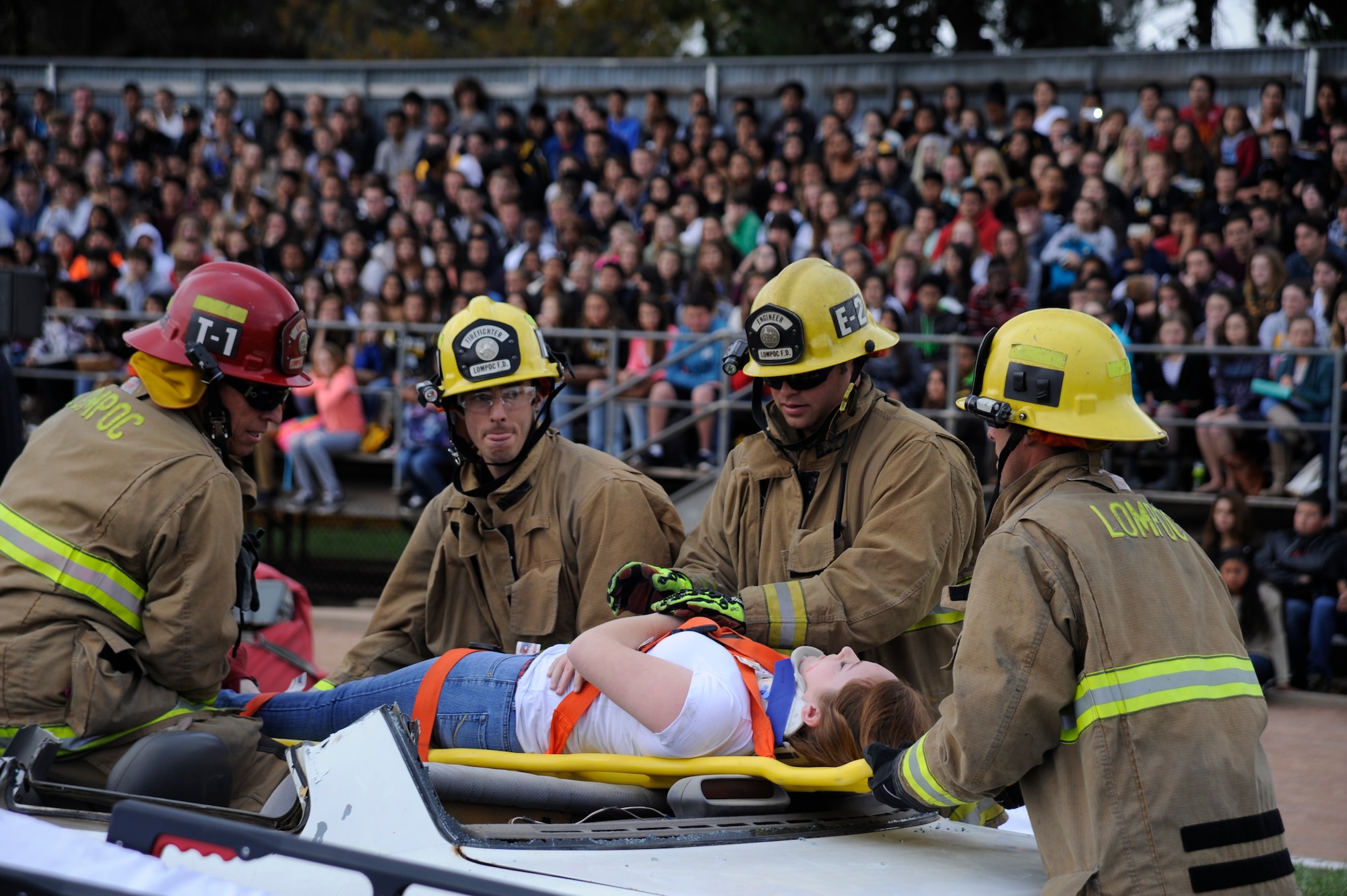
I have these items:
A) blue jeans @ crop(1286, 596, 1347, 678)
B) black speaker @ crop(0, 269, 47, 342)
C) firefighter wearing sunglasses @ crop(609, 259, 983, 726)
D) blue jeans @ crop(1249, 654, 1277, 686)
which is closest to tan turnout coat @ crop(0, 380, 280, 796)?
firefighter wearing sunglasses @ crop(609, 259, 983, 726)

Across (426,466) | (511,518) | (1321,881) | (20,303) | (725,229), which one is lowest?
(1321,881)

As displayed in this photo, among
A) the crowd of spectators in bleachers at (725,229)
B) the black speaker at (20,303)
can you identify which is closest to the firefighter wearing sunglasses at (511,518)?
the black speaker at (20,303)

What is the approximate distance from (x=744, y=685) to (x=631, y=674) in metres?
0.33

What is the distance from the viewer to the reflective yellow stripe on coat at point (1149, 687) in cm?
249

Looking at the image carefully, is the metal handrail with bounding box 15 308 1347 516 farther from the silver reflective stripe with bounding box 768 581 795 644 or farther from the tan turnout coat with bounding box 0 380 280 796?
the tan turnout coat with bounding box 0 380 280 796

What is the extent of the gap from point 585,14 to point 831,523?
19.7 meters

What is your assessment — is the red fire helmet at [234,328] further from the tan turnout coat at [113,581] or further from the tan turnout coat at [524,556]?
the tan turnout coat at [524,556]

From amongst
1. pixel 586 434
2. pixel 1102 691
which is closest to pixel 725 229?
pixel 586 434

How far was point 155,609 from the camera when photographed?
337cm

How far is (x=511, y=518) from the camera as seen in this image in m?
4.28

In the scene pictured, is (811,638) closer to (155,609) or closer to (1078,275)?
(155,609)

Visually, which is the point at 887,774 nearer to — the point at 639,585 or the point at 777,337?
the point at 639,585

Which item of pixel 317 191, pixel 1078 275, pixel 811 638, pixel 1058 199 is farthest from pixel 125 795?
pixel 317 191

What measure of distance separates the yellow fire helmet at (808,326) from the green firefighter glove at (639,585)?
26.9 inches
